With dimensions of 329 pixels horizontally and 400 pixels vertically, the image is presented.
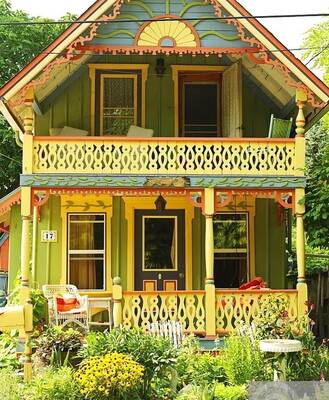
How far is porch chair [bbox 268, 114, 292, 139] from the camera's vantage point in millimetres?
15375

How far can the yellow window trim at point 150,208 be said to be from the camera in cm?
1666

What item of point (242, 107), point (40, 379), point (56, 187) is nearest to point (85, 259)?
point (56, 187)

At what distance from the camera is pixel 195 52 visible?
1462 centimetres

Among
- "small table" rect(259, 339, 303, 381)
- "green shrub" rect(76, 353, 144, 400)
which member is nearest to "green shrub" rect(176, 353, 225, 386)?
"small table" rect(259, 339, 303, 381)

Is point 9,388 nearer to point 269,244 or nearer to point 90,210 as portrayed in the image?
point 90,210

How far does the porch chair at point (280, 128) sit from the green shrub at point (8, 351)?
6779 mm

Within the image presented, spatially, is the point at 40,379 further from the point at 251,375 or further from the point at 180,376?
the point at 251,375

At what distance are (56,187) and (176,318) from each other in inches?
137

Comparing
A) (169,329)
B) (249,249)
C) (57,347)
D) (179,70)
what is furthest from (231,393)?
(179,70)

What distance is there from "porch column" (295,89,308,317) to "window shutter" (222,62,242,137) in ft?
5.21

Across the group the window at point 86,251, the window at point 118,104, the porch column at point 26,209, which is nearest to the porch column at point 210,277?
the window at point 86,251

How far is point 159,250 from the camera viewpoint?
16.9 m

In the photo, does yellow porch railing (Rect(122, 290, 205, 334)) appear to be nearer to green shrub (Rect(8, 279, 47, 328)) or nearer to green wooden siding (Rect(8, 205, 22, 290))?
green shrub (Rect(8, 279, 47, 328))

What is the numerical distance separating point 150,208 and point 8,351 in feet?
15.0
